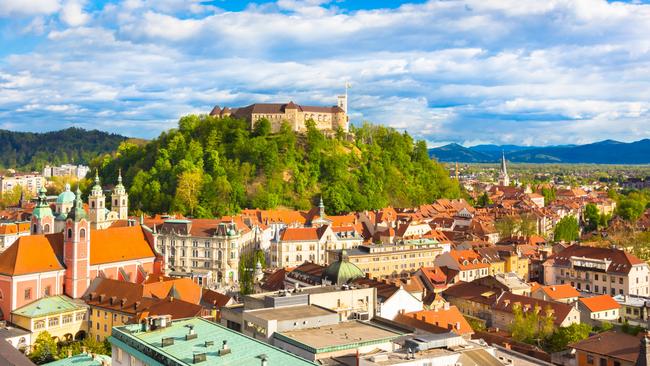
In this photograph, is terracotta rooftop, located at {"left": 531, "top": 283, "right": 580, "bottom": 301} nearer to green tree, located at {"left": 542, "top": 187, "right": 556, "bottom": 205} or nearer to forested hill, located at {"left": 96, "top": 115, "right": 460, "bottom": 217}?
forested hill, located at {"left": 96, "top": 115, "right": 460, "bottom": 217}

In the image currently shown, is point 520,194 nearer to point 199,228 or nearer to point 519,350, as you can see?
point 199,228

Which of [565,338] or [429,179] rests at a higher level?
[429,179]

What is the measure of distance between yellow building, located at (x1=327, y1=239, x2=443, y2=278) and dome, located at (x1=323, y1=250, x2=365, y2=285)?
60.1ft

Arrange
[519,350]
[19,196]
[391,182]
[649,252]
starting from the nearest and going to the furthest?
[519,350]
[649,252]
[391,182]
[19,196]

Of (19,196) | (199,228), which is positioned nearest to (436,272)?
(199,228)

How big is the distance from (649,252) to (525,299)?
40.3 meters

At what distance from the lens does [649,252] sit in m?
88.1

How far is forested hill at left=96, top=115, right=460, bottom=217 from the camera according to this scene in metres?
105

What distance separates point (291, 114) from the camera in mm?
123312

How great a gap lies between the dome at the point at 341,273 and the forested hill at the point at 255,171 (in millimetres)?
48668

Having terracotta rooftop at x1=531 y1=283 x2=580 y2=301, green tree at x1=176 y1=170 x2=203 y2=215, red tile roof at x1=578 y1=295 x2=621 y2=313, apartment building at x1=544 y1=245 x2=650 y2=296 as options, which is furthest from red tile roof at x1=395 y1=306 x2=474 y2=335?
green tree at x1=176 y1=170 x2=203 y2=215

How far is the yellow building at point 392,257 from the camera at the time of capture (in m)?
75.9

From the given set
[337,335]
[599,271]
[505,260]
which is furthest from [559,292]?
[337,335]

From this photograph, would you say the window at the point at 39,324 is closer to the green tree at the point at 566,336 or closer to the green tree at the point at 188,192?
the green tree at the point at 566,336
